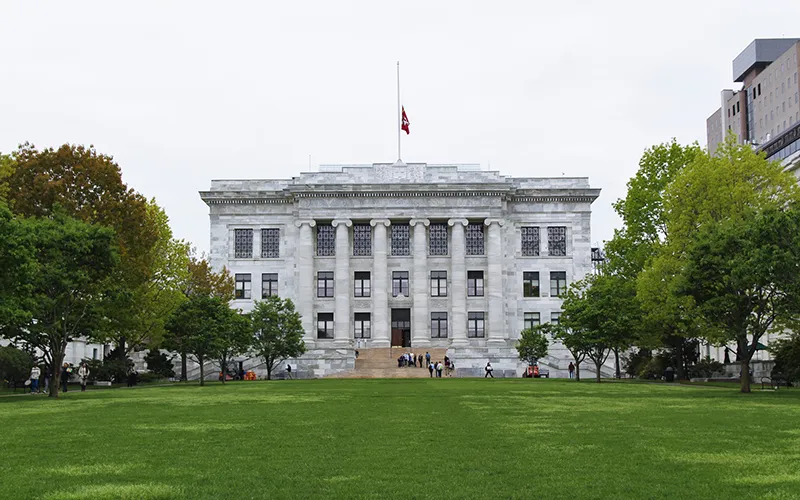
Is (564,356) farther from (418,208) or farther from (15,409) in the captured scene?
(15,409)

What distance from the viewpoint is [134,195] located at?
168 ft

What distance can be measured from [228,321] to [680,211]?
2819 cm

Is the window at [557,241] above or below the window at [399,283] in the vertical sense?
above

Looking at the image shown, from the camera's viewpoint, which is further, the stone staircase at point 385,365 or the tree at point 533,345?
the stone staircase at point 385,365

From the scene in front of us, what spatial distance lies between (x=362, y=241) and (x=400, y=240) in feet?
12.3

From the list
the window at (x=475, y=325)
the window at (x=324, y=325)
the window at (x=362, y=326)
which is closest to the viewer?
the window at (x=475, y=325)

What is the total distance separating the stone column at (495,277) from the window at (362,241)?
11580mm

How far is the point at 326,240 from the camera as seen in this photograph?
9100cm

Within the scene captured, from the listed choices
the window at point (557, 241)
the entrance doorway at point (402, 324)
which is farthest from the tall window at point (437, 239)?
the window at point (557, 241)

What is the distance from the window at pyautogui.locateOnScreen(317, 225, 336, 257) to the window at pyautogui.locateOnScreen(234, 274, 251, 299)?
7747 millimetres

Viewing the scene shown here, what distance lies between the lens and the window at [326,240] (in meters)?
90.8

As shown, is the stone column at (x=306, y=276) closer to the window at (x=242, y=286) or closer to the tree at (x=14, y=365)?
the window at (x=242, y=286)

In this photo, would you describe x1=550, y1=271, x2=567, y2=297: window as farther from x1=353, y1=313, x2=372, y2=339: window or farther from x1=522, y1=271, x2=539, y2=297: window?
x1=353, y1=313, x2=372, y2=339: window

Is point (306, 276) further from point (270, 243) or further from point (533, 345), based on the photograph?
point (533, 345)
